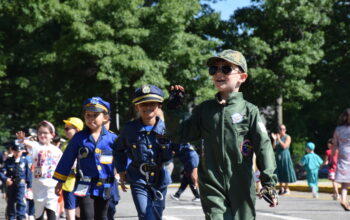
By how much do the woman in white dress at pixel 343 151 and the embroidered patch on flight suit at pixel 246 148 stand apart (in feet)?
23.9

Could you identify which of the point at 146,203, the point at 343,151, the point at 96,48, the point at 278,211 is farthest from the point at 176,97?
the point at 96,48

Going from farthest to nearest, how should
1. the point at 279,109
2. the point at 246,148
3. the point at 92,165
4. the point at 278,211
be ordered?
1. the point at 279,109
2. the point at 278,211
3. the point at 92,165
4. the point at 246,148

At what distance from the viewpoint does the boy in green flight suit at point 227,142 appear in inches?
208

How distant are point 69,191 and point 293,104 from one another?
26564 mm

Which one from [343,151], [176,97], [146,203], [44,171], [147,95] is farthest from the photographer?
[343,151]

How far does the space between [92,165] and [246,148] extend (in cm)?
250

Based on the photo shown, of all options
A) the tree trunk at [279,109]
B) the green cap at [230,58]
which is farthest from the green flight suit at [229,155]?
the tree trunk at [279,109]

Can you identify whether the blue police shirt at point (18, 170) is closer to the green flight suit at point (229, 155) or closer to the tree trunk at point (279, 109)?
the green flight suit at point (229, 155)

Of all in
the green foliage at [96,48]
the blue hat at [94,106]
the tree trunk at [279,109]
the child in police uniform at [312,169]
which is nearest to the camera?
the blue hat at [94,106]

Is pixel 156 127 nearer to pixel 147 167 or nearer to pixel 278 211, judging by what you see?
pixel 147 167

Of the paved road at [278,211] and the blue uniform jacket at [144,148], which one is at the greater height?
the blue uniform jacket at [144,148]

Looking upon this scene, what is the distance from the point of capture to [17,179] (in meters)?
12.4

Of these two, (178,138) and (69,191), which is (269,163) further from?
(69,191)

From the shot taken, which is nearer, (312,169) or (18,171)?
(18,171)
